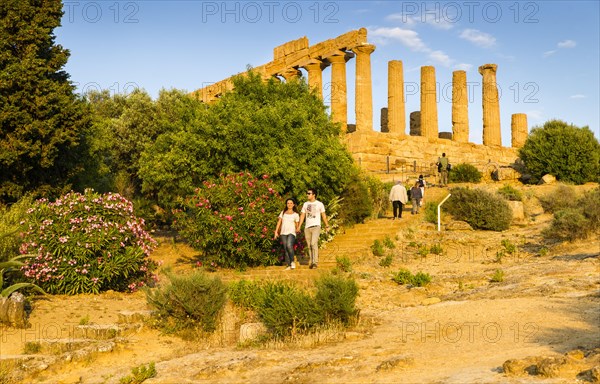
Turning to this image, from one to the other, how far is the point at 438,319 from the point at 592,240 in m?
9.04

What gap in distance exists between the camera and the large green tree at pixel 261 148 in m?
18.7

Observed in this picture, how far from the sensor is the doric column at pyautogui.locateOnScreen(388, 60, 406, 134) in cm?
3812

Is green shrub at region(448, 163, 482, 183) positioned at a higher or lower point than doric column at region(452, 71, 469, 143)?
lower

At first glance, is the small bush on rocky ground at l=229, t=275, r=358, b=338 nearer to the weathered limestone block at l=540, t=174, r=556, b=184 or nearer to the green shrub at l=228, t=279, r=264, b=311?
the green shrub at l=228, t=279, r=264, b=311

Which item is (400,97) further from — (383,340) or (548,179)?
(383,340)

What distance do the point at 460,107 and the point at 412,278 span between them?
2795cm

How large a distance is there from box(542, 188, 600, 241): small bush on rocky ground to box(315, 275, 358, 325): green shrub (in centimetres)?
965

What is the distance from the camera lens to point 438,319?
10.2 metres

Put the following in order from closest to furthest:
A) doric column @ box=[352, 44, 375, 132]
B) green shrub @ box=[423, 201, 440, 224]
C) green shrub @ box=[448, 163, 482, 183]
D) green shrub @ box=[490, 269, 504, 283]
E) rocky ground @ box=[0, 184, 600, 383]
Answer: rocky ground @ box=[0, 184, 600, 383] < green shrub @ box=[490, 269, 504, 283] < green shrub @ box=[423, 201, 440, 224] < green shrub @ box=[448, 163, 482, 183] < doric column @ box=[352, 44, 375, 132]

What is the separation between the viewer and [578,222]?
17.4m

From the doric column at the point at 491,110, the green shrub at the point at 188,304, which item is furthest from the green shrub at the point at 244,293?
the doric column at the point at 491,110

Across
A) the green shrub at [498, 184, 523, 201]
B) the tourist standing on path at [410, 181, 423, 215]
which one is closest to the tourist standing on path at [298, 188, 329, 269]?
the tourist standing on path at [410, 181, 423, 215]

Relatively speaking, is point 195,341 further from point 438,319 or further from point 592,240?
point 592,240

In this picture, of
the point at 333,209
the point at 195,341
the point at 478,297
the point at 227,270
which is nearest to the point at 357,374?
the point at 195,341
